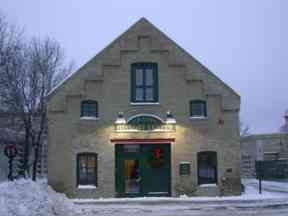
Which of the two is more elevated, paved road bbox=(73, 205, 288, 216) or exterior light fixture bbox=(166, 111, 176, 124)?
exterior light fixture bbox=(166, 111, 176, 124)

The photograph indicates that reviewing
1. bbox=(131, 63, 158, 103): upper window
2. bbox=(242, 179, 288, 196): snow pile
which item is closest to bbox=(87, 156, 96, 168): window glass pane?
bbox=(131, 63, 158, 103): upper window

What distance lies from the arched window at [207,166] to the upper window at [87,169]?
608cm

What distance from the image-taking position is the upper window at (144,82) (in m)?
31.0

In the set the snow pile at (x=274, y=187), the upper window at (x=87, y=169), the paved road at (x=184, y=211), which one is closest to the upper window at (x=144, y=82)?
the upper window at (x=87, y=169)

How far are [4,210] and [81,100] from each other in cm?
1547

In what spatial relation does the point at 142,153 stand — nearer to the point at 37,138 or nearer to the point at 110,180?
the point at 110,180

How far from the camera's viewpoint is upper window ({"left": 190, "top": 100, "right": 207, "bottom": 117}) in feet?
102

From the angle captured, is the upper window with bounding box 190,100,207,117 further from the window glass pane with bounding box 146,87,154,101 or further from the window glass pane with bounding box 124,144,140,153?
the window glass pane with bounding box 124,144,140,153

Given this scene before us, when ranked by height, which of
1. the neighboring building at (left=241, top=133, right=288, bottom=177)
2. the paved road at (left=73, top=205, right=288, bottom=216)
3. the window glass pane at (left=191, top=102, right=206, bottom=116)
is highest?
the window glass pane at (left=191, top=102, right=206, bottom=116)

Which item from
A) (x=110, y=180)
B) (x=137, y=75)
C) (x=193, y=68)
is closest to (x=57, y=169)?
(x=110, y=180)

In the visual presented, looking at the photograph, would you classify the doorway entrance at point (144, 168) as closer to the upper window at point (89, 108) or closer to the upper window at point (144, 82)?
the upper window at point (89, 108)

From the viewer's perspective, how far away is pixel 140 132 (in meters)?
30.2

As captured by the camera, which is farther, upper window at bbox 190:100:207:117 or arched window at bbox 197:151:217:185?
upper window at bbox 190:100:207:117

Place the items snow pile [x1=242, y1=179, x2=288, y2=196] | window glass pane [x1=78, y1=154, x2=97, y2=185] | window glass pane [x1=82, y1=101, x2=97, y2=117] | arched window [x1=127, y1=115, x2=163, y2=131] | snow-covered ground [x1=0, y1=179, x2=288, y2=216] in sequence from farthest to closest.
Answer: snow pile [x1=242, y1=179, x2=288, y2=196], window glass pane [x1=82, y1=101, x2=97, y2=117], arched window [x1=127, y1=115, x2=163, y2=131], window glass pane [x1=78, y1=154, x2=97, y2=185], snow-covered ground [x1=0, y1=179, x2=288, y2=216]
